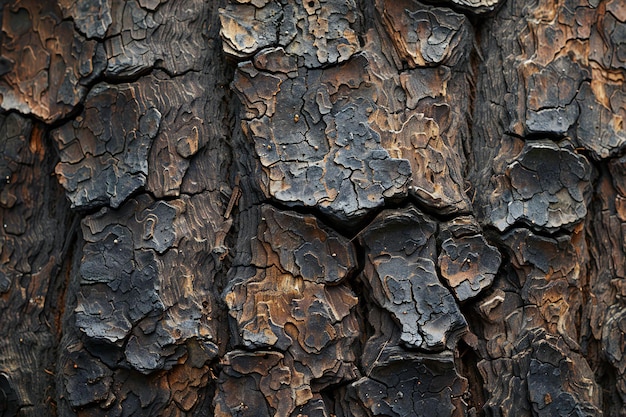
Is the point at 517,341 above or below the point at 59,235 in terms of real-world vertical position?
below

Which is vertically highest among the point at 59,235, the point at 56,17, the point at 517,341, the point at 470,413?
the point at 56,17

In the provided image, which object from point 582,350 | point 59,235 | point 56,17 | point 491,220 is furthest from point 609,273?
point 56,17

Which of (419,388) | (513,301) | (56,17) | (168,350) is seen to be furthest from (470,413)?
(56,17)

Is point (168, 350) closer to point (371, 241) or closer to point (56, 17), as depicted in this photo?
point (371, 241)

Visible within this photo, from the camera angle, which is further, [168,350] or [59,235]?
[59,235]

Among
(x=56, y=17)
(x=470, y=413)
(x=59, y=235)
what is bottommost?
(x=470, y=413)

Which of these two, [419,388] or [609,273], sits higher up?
[609,273]

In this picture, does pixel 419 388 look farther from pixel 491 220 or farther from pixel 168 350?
pixel 168 350
